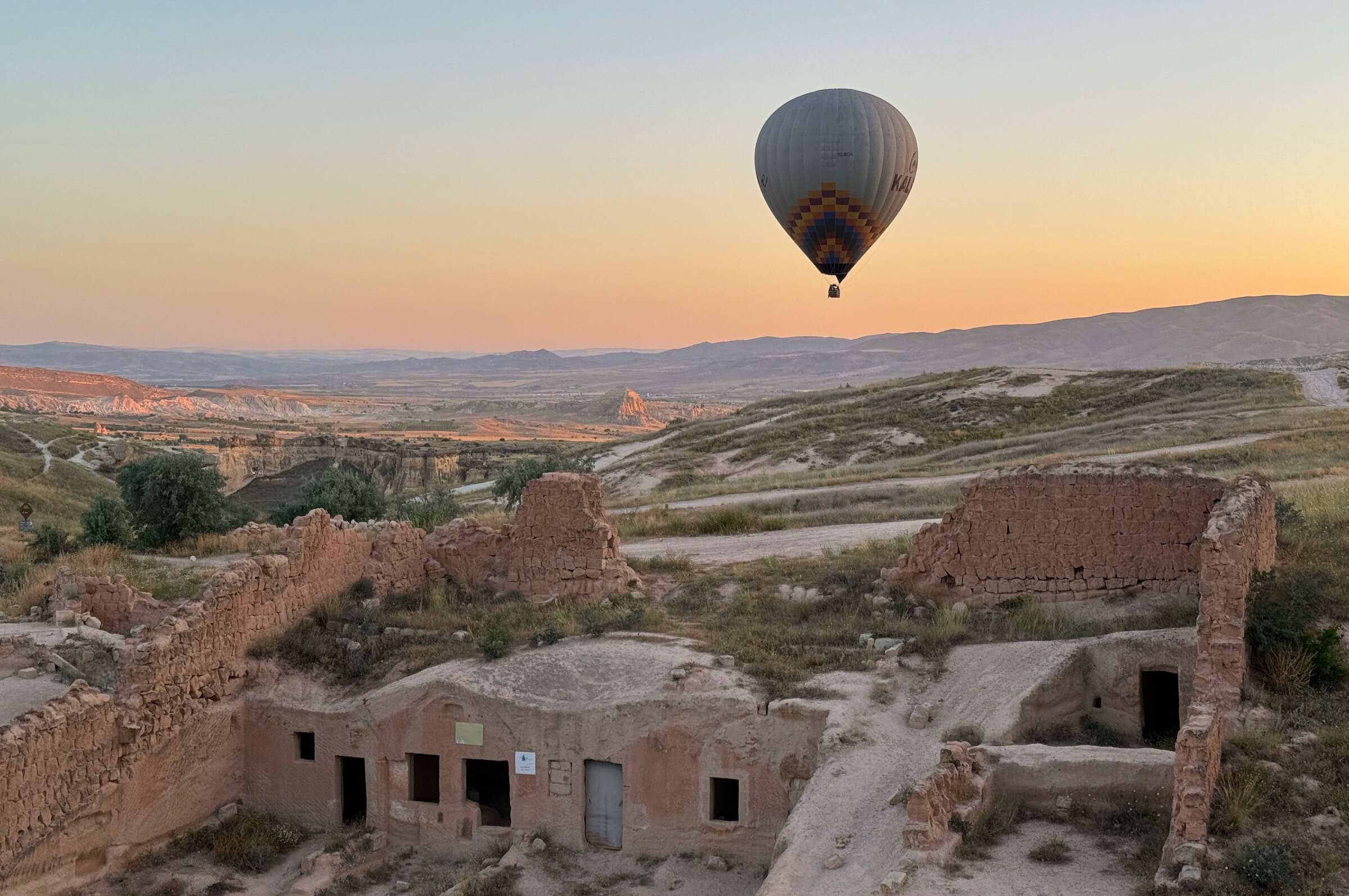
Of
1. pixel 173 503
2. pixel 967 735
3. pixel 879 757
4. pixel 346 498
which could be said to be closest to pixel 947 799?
pixel 879 757

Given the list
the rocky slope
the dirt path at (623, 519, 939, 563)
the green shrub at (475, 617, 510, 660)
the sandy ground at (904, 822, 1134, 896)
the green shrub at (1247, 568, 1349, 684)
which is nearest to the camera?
the sandy ground at (904, 822, 1134, 896)

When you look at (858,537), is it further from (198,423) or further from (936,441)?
(198,423)

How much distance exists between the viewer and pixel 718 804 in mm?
12945

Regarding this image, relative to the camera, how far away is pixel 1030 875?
29.8 ft

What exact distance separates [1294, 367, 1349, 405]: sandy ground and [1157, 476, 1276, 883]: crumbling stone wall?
34.1 metres

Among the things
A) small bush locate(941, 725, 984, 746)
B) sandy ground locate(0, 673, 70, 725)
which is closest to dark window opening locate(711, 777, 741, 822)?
small bush locate(941, 725, 984, 746)

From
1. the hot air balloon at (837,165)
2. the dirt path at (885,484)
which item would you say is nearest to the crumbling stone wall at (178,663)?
the dirt path at (885,484)

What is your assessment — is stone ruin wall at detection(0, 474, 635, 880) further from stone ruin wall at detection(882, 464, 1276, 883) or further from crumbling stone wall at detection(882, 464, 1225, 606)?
crumbling stone wall at detection(882, 464, 1225, 606)

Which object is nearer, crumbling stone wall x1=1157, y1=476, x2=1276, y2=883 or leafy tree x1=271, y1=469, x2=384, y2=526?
crumbling stone wall x1=1157, y1=476, x2=1276, y2=883

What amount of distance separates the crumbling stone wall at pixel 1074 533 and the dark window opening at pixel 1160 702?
1.59 meters

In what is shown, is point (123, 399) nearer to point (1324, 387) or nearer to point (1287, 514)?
point (1324, 387)

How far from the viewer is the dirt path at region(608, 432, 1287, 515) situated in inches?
1136

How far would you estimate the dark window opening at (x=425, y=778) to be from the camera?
13836mm

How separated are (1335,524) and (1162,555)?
3.67 metres
